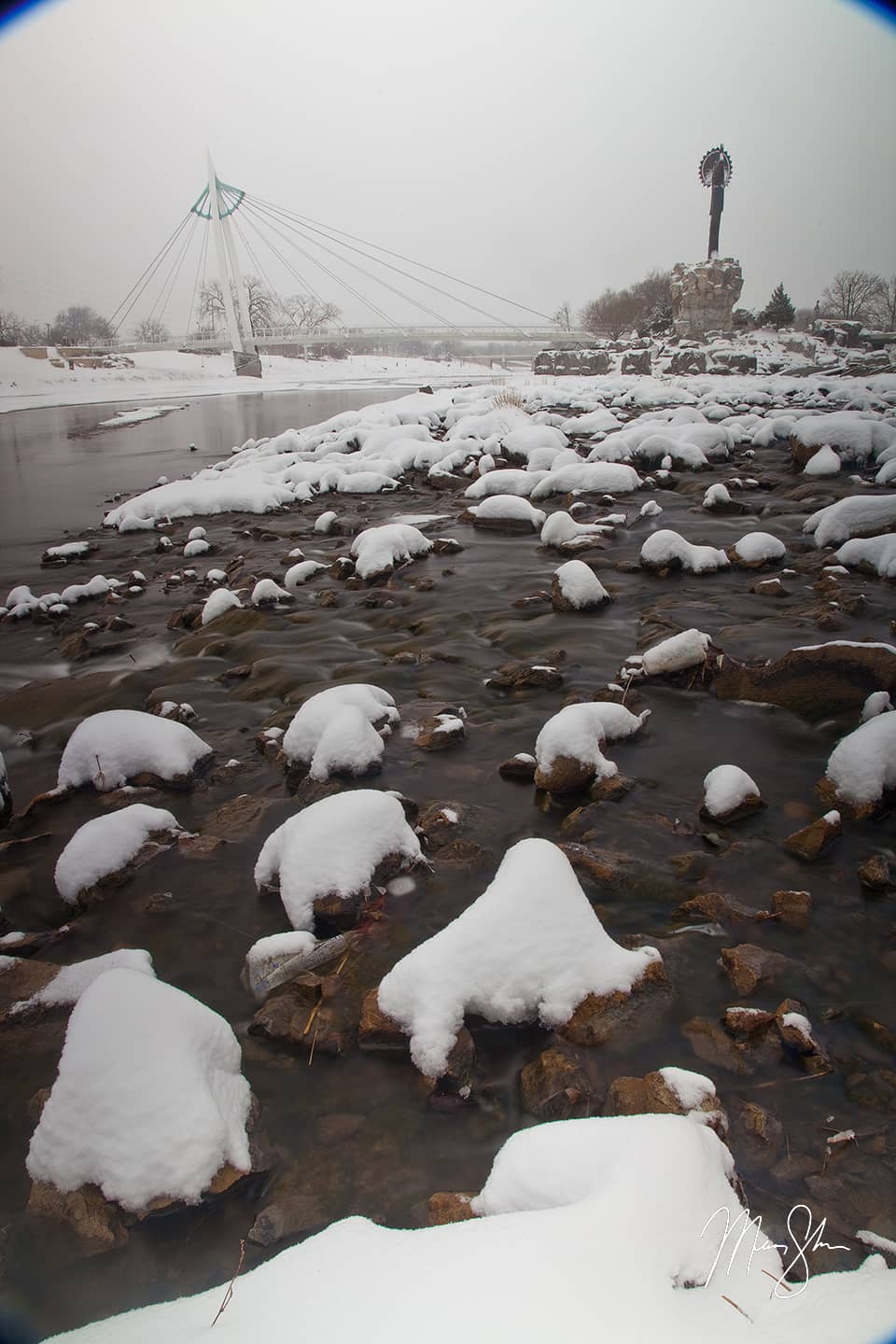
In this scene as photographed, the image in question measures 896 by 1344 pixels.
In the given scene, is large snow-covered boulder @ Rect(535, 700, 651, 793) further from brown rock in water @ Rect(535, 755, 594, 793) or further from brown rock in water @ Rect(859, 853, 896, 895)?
brown rock in water @ Rect(859, 853, 896, 895)

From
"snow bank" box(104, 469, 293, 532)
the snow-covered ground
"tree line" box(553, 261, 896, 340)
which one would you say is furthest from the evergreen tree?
"snow bank" box(104, 469, 293, 532)

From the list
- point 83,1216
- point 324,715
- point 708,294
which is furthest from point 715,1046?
point 708,294

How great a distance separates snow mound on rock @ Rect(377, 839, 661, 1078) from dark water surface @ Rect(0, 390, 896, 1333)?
11cm

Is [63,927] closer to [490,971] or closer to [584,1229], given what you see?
[490,971]

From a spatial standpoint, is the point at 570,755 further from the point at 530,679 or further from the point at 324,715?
the point at 324,715

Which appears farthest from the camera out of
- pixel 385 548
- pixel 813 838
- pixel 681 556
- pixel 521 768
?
pixel 385 548

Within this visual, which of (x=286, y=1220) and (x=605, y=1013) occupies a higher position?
(x=605, y=1013)

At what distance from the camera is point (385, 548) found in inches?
237

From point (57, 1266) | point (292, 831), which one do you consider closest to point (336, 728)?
point (292, 831)

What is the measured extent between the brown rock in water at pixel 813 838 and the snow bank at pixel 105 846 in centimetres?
240

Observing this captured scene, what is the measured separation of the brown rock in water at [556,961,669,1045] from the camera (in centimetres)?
176

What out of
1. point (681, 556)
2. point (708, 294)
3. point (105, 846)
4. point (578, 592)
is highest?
point (708, 294)

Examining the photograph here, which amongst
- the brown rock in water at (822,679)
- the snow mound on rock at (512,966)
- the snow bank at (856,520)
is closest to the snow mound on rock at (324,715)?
the snow mound on rock at (512,966)

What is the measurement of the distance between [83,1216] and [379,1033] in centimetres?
73
